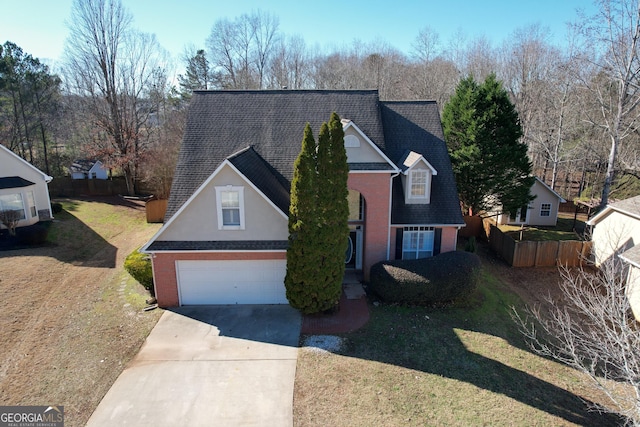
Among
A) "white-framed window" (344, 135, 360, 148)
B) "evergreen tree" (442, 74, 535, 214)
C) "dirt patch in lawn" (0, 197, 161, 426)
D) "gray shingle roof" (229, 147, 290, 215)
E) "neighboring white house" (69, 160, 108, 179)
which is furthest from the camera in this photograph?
"neighboring white house" (69, 160, 108, 179)

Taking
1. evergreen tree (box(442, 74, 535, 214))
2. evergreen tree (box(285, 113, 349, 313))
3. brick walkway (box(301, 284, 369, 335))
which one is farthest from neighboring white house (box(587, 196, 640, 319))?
evergreen tree (box(285, 113, 349, 313))

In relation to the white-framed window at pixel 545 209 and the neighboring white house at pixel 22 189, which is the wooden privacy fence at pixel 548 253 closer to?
the white-framed window at pixel 545 209

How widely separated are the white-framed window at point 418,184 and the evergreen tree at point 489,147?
8.06 meters

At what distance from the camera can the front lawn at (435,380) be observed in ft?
32.0

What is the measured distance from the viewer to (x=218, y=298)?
15445 mm

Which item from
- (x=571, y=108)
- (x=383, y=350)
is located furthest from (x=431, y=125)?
(x=571, y=108)

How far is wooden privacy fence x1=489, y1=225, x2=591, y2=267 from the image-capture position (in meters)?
20.3

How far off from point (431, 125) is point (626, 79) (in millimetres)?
13498

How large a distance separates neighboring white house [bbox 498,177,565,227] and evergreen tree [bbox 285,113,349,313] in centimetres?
1917

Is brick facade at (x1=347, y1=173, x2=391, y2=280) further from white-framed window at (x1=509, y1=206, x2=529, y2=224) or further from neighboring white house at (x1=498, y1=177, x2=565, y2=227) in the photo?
white-framed window at (x1=509, y1=206, x2=529, y2=224)

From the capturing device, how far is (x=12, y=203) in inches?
911

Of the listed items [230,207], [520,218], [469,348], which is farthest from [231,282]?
[520,218]

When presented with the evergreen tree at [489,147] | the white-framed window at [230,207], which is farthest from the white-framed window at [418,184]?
the evergreen tree at [489,147]

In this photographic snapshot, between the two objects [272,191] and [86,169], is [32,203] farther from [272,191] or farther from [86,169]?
[272,191]
